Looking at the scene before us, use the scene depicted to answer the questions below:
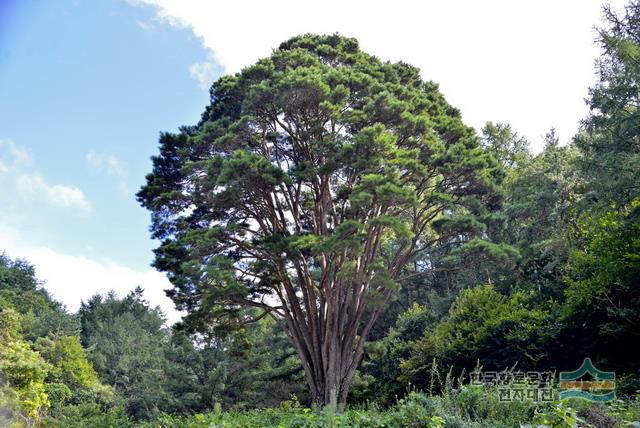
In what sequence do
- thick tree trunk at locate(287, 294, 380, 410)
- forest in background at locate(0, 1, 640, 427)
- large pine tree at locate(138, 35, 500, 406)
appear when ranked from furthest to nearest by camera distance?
thick tree trunk at locate(287, 294, 380, 410)
large pine tree at locate(138, 35, 500, 406)
forest in background at locate(0, 1, 640, 427)

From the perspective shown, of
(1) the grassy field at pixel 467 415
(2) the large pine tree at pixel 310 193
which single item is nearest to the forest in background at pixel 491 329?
(1) the grassy field at pixel 467 415

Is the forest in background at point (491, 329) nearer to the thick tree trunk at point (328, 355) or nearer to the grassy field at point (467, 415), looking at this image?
the grassy field at point (467, 415)

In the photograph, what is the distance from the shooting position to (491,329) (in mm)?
12188

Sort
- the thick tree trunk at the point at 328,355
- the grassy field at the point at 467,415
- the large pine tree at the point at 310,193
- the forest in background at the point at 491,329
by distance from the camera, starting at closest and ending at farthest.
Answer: the grassy field at the point at 467,415, the forest in background at the point at 491,329, the large pine tree at the point at 310,193, the thick tree trunk at the point at 328,355

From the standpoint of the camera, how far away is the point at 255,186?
10828 mm

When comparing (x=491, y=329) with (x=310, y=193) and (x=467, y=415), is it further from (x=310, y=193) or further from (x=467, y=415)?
(x=467, y=415)

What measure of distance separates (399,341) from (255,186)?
27.5 feet

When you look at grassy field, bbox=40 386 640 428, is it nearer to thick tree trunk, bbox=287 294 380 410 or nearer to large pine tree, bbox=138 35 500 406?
large pine tree, bbox=138 35 500 406

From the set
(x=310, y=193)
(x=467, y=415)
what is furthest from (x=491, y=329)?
(x=467, y=415)

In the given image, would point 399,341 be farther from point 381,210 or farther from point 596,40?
point 596,40

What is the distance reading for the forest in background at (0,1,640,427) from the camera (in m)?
7.35

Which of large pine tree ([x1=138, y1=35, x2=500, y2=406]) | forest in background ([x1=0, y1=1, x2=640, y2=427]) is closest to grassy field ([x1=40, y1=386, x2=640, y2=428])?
forest in background ([x1=0, y1=1, x2=640, y2=427])

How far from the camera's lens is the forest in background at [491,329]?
7.35m

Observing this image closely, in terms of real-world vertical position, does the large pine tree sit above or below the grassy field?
above
